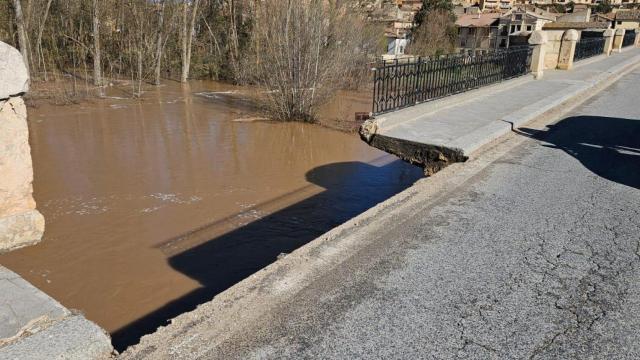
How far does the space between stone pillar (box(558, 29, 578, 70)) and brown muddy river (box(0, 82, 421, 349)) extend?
9.52 metres

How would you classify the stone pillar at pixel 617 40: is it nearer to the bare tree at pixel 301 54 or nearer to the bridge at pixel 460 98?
the bridge at pixel 460 98

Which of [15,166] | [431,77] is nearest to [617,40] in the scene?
[431,77]

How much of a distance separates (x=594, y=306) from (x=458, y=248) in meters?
0.98

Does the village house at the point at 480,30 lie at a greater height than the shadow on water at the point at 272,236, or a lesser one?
greater

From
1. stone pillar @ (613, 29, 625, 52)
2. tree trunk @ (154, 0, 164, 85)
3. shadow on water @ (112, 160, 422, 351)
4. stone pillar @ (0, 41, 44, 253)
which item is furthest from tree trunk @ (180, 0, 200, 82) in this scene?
stone pillar @ (613, 29, 625, 52)

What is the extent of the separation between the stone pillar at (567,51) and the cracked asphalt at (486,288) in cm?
1441

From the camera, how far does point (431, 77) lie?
9.28 meters

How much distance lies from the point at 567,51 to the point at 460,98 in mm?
10372

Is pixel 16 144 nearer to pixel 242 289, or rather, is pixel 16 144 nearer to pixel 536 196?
pixel 242 289

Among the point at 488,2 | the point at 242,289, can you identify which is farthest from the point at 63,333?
the point at 488,2

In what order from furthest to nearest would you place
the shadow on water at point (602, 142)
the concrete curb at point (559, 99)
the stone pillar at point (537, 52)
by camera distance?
1. the stone pillar at point (537, 52)
2. the concrete curb at point (559, 99)
3. the shadow on water at point (602, 142)

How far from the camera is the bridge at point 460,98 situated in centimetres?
670

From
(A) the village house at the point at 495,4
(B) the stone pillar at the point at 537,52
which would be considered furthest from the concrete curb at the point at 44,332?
(A) the village house at the point at 495,4

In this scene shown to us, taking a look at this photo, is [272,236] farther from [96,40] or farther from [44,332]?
[96,40]
